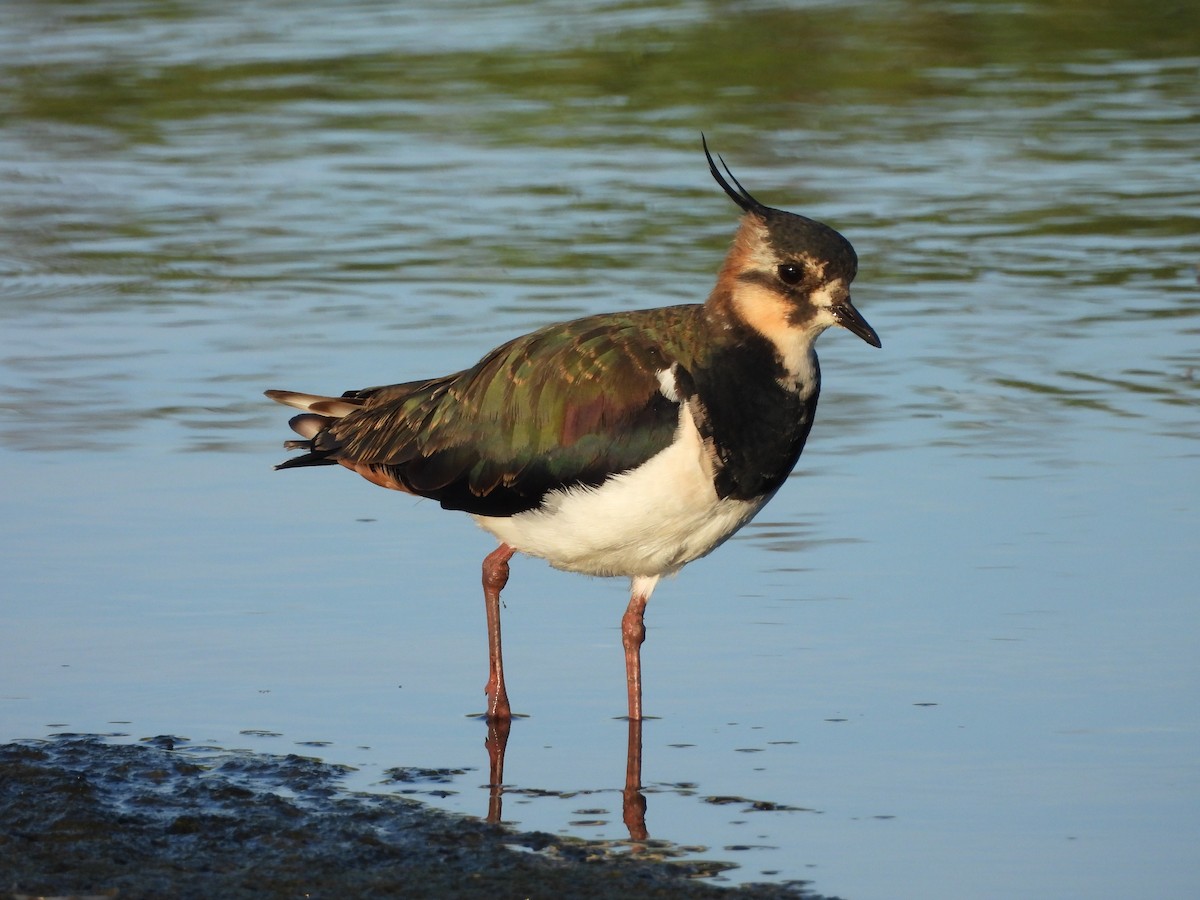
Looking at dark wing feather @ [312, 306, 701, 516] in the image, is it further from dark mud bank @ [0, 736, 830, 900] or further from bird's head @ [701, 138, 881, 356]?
dark mud bank @ [0, 736, 830, 900]

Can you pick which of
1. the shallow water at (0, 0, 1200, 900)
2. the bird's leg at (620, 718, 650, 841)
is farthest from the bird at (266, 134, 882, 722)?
the shallow water at (0, 0, 1200, 900)

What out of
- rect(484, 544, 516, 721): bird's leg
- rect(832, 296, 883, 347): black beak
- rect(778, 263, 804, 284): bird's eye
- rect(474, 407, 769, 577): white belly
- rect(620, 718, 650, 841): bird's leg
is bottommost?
rect(620, 718, 650, 841): bird's leg

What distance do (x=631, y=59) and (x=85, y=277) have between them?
267 inches

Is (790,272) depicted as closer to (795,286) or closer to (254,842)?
(795,286)

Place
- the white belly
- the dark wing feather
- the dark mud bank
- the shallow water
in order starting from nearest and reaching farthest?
the dark mud bank → the shallow water → the white belly → the dark wing feather

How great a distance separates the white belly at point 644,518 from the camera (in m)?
6.81

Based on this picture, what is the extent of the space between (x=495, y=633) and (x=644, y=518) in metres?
0.76

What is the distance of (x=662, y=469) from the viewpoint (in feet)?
22.3

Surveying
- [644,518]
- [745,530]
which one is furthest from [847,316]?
[745,530]

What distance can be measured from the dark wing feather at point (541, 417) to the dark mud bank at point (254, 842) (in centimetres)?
128

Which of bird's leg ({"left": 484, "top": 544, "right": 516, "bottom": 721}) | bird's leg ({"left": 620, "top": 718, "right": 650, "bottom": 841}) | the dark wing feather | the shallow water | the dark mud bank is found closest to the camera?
the dark mud bank

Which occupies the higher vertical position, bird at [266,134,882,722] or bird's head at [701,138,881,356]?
bird's head at [701,138,881,356]

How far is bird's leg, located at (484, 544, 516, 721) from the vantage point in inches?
278

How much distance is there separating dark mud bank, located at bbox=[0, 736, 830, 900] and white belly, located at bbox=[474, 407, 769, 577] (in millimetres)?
1166
